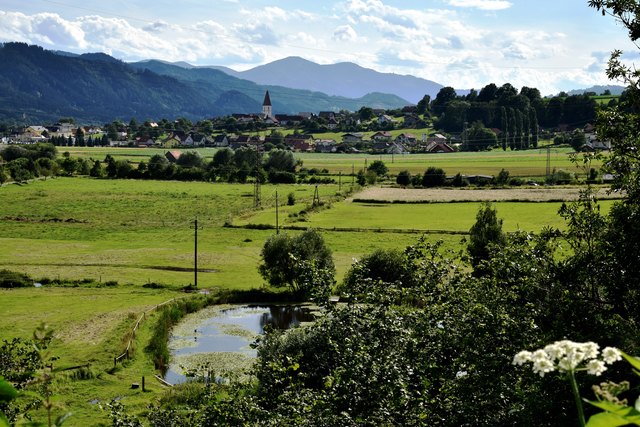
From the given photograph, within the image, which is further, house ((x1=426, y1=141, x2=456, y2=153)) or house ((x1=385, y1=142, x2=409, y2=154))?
house ((x1=385, y1=142, x2=409, y2=154))

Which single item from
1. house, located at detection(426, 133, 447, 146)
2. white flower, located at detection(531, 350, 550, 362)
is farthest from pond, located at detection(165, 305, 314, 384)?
house, located at detection(426, 133, 447, 146)

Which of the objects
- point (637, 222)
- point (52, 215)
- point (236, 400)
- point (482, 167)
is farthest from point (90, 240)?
point (482, 167)

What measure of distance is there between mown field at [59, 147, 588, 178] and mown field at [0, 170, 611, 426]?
29.7 metres

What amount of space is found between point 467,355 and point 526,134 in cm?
16094

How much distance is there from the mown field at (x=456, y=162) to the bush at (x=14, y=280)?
74359mm

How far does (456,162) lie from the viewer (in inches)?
5408

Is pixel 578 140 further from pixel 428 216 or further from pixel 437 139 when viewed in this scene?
pixel 428 216

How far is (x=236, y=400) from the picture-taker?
13.8 metres

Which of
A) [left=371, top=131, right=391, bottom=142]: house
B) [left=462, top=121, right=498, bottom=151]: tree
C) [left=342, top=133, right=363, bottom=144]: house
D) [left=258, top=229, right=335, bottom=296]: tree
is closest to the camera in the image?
[left=258, top=229, right=335, bottom=296]: tree

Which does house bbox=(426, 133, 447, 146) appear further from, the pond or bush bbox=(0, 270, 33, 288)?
bush bbox=(0, 270, 33, 288)

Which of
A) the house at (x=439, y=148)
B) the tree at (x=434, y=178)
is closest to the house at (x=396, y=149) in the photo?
the house at (x=439, y=148)

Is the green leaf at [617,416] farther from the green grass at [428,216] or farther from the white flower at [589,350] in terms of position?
the green grass at [428,216]

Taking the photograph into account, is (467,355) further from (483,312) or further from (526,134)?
(526,134)

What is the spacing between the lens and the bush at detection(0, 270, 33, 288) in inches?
1886
